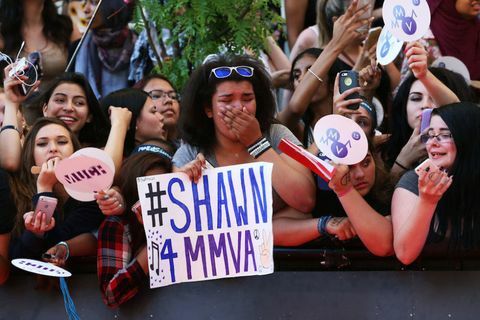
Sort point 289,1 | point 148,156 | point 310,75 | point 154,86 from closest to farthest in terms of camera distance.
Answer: point 148,156 → point 310,75 → point 154,86 → point 289,1

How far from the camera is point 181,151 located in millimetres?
6047

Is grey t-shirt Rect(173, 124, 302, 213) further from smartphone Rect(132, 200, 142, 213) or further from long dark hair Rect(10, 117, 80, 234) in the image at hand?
long dark hair Rect(10, 117, 80, 234)

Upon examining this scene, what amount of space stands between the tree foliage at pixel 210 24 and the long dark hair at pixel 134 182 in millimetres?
1400

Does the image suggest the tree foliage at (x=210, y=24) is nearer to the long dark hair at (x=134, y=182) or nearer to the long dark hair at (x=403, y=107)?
the long dark hair at (x=403, y=107)

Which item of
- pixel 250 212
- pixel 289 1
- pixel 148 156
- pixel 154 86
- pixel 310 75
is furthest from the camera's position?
pixel 289 1

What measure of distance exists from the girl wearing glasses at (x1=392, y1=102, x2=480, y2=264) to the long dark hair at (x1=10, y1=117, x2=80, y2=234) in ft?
6.44

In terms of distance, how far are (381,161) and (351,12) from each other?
1199 mm

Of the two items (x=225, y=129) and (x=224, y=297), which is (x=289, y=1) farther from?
(x=224, y=297)

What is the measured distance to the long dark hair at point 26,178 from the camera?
6105 millimetres

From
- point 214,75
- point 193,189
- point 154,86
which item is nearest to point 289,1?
point 154,86

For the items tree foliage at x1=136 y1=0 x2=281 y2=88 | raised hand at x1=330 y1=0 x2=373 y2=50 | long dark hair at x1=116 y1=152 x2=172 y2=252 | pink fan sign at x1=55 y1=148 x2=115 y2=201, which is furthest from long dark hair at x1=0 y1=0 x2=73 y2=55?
pink fan sign at x1=55 y1=148 x2=115 y2=201

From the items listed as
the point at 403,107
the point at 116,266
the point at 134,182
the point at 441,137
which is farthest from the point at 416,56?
the point at 116,266

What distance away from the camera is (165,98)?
7.36m

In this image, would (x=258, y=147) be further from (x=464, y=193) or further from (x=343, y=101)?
(x=464, y=193)
